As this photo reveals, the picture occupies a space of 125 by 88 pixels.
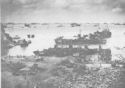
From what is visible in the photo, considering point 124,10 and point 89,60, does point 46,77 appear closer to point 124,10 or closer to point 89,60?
point 89,60

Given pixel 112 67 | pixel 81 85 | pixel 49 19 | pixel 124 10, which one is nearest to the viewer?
pixel 81 85

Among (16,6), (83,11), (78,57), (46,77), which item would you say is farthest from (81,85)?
(16,6)

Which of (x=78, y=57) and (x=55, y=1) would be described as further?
(x=78, y=57)

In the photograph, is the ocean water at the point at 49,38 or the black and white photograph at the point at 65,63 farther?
the ocean water at the point at 49,38

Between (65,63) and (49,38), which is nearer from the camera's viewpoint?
(65,63)

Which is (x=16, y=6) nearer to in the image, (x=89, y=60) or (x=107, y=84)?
(x=89, y=60)

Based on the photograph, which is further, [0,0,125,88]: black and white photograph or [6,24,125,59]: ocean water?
[6,24,125,59]: ocean water

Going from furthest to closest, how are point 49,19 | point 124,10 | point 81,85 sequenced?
point 49,19 < point 124,10 < point 81,85

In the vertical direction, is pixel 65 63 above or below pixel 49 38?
below

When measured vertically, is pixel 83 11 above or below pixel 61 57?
above

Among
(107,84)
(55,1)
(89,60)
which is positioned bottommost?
(107,84)
